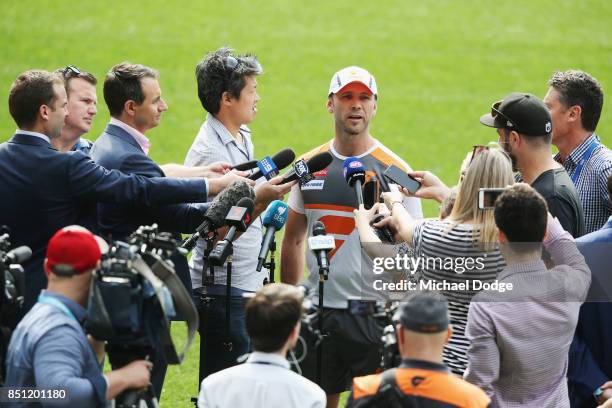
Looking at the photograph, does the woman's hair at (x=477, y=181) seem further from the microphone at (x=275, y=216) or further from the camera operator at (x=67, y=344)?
the camera operator at (x=67, y=344)

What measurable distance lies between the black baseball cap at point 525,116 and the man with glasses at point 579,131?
850 millimetres

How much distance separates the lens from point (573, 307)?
4.94 m

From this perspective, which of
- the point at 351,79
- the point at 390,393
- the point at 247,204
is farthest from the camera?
the point at 351,79

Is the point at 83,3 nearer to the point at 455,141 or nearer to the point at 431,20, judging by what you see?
the point at 431,20

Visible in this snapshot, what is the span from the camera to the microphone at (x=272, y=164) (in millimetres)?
6133

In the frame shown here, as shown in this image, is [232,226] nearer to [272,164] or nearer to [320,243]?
[320,243]

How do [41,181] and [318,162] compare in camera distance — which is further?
[318,162]

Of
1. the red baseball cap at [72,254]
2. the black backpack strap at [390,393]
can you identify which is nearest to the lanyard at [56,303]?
the red baseball cap at [72,254]

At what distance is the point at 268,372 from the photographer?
4.49 metres

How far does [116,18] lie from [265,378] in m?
20.9

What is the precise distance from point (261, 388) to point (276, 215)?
1.74 m

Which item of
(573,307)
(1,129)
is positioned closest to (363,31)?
(1,129)

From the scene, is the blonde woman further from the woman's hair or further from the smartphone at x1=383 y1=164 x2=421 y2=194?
the smartphone at x1=383 y1=164 x2=421 y2=194

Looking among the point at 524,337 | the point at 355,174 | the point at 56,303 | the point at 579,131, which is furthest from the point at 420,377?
the point at 579,131
